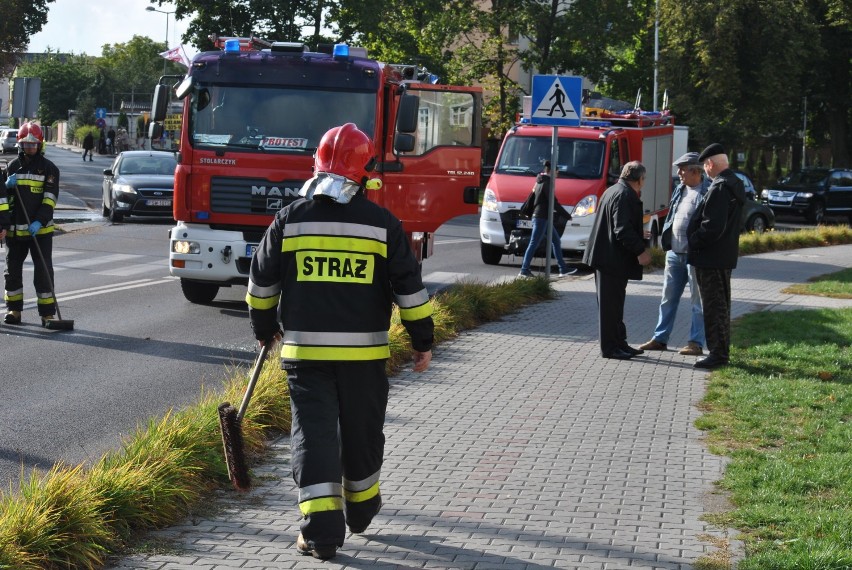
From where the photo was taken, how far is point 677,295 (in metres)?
11.9

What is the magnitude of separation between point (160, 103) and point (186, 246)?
5.16 feet

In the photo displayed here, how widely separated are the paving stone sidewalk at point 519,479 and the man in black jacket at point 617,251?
0.29 meters

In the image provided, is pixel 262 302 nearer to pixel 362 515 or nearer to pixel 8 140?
pixel 362 515

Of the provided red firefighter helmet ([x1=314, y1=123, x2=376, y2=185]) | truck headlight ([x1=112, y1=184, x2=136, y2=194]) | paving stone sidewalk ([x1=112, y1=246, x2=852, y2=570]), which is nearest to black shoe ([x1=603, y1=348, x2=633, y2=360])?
paving stone sidewalk ([x1=112, y1=246, x2=852, y2=570])

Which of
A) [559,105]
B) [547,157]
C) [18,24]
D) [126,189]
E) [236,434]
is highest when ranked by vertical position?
[18,24]

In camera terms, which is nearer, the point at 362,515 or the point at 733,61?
the point at 362,515

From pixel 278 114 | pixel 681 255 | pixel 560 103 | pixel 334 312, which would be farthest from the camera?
pixel 560 103

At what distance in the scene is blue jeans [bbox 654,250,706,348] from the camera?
11812mm

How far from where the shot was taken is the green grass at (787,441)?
5570 mm

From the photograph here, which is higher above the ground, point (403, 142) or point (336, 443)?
point (403, 142)

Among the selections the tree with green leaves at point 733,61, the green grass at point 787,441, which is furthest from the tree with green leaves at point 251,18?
the green grass at point 787,441

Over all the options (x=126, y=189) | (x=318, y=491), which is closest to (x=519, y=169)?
(x=126, y=189)

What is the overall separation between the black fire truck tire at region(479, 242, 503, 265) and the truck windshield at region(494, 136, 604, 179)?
1.36 m

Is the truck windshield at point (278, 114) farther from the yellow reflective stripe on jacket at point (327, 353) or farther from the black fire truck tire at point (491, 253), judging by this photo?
the yellow reflective stripe on jacket at point (327, 353)
